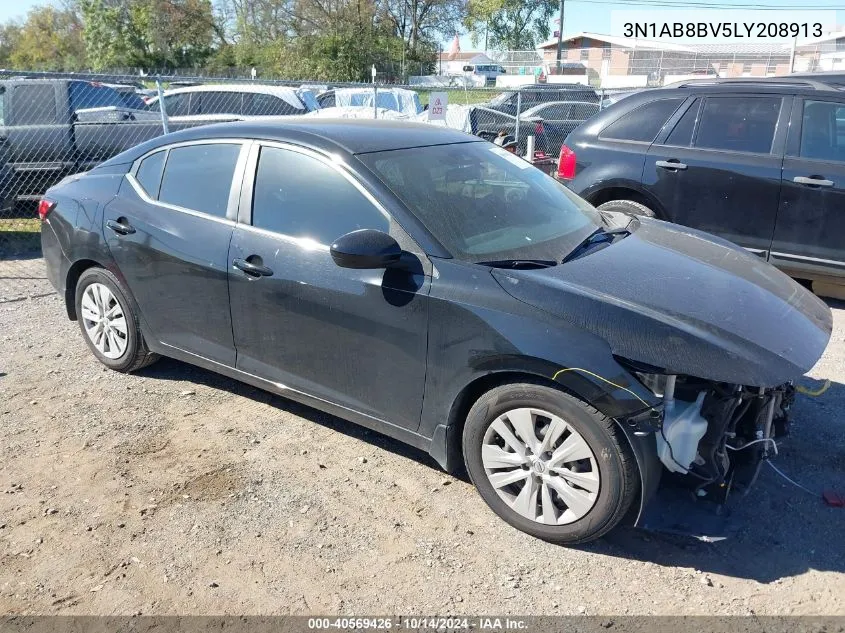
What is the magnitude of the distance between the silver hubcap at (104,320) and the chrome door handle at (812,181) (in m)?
5.27

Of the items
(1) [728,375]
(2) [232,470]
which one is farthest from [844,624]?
(2) [232,470]

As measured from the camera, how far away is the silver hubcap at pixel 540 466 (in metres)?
3.02

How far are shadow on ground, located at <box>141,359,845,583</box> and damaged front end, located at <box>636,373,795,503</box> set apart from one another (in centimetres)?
17

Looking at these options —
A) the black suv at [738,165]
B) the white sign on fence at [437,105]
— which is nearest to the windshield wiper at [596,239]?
the black suv at [738,165]

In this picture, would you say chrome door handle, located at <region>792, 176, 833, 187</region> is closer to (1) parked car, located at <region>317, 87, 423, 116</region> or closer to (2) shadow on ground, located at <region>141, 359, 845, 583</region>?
(2) shadow on ground, located at <region>141, 359, 845, 583</region>

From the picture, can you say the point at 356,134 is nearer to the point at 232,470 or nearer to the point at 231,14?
the point at 232,470

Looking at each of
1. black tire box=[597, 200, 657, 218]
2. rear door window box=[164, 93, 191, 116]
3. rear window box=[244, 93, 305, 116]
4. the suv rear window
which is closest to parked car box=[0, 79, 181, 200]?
rear window box=[244, 93, 305, 116]

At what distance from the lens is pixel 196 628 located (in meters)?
2.73

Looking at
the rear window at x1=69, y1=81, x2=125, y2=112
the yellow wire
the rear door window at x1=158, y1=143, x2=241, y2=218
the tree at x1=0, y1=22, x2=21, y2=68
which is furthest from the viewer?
the tree at x1=0, y1=22, x2=21, y2=68

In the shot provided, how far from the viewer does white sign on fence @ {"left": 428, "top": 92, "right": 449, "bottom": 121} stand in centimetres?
1106

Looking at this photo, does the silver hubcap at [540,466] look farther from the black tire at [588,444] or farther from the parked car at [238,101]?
the parked car at [238,101]

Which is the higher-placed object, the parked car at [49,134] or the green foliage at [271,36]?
the green foliage at [271,36]

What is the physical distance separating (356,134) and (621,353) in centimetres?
194

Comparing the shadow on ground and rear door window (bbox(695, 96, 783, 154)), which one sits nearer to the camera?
the shadow on ground
